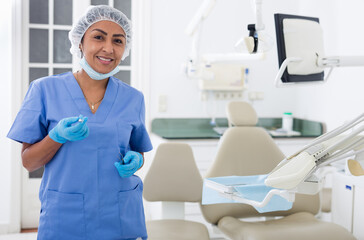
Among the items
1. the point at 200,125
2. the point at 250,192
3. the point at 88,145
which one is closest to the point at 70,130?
the point at 88,145

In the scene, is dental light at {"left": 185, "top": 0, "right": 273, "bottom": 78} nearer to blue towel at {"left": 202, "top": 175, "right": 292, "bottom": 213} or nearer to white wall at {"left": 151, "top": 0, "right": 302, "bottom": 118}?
white wall at {"left": 151, "top": 0, "right": 302, "bottom": 118}

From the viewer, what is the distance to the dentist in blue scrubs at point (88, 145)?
4.78 feet

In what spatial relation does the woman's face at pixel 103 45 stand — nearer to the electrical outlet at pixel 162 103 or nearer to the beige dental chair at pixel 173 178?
the beige dental chair at pixel 173 178

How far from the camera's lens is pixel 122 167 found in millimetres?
1483

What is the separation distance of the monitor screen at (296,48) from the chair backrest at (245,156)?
1028 mm

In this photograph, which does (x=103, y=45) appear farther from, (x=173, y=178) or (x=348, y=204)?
(x=348, y=204)

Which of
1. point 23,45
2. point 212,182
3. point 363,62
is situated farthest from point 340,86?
point 23,45

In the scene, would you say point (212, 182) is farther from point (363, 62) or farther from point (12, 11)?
point (12, 11)

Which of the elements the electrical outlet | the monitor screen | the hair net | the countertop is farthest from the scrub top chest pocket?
the electrical outlet

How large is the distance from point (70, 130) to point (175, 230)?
0.99 m

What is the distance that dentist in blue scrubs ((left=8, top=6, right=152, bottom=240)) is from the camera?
1458 mm

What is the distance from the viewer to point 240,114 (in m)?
2.36

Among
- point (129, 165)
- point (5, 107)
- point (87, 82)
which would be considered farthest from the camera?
point (5, 107)

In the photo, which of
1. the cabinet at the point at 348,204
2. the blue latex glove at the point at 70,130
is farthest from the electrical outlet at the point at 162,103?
the blue latex glove at the point at 70,130
